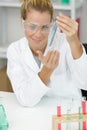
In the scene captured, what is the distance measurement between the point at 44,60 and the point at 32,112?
0.21m

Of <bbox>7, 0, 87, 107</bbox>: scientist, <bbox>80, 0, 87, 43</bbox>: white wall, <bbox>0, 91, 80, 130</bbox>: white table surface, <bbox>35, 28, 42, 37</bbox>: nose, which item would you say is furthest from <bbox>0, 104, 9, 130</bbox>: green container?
<bbox>80, 0, 87, 43</bbox>: white wall

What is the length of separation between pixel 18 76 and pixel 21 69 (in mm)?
55

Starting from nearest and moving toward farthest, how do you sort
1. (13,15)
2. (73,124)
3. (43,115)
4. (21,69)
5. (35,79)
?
(73,124) → (43,115) → (35,79) → (21,69) → (13,15)

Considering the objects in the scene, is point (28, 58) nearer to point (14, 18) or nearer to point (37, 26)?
point (37, 26)

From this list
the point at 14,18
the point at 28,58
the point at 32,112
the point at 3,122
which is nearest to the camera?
the point at 3,122

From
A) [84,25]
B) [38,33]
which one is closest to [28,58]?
[38,33]

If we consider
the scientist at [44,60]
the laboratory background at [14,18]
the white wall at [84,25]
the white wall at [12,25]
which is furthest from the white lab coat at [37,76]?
the white wall at [12,25]

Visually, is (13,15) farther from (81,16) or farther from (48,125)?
(48,125)

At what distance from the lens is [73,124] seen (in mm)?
1160

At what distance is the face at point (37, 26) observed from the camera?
4.66 ft

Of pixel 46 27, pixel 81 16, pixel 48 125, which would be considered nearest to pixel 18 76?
pixel 46 27

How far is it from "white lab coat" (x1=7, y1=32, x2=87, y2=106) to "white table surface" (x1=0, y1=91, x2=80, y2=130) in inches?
1.4

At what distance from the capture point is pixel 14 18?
2.85 meters

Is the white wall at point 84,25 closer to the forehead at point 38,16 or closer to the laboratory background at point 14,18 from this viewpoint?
the laboratory background at point 14,18
